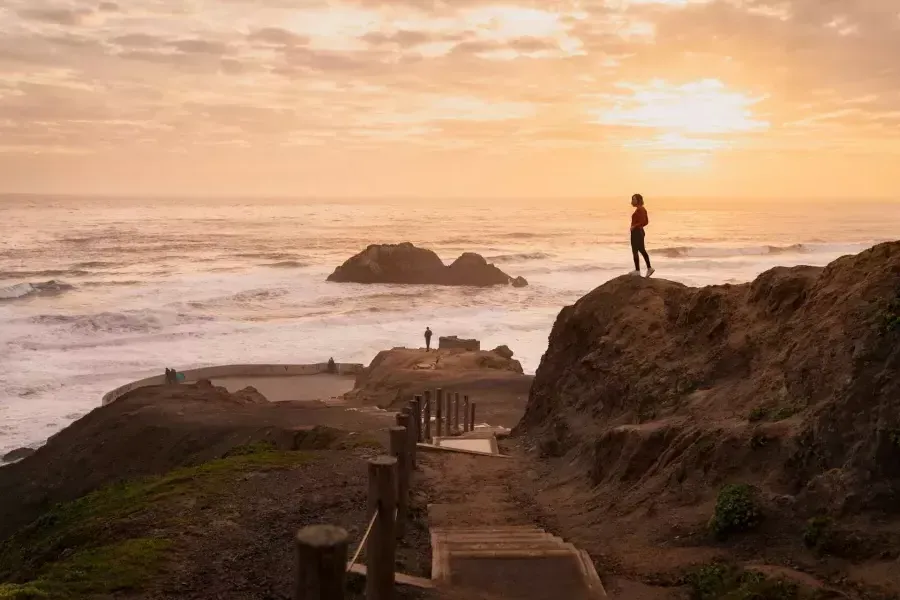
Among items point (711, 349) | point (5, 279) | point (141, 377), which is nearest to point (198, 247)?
point (5, 279)

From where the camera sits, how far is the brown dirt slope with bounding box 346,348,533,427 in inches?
1180

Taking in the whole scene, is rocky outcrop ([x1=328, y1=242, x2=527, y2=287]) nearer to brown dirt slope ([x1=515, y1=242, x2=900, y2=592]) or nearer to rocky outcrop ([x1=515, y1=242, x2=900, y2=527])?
rocky outcrop ([x1=515, y1=242, x2=900, y2=527])

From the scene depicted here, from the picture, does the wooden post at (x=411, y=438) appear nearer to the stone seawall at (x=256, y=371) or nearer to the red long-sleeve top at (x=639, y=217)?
the red long-sleeve top at (x=639, y=217)

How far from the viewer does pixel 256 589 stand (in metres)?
8.50

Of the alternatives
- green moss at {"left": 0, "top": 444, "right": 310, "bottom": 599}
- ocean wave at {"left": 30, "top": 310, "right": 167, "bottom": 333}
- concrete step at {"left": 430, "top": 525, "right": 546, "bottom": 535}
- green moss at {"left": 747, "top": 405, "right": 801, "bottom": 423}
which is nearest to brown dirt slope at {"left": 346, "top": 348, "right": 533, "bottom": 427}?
green moss at {"left": 0, "top": 444, "right": 310, "bottom": 599}

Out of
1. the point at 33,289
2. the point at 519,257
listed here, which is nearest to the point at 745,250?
the point at 519,257

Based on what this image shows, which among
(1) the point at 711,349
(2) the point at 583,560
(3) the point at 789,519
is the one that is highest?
(1) the point at 711,349

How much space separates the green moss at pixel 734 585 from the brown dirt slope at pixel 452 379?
1897cm

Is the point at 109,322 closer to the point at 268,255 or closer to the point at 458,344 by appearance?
the point at 458,344

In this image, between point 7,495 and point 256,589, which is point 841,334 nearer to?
point 256,589

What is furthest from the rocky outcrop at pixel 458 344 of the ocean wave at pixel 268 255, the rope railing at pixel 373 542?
the ocean wave at pixel 268 255

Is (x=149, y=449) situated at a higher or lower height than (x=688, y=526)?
lower

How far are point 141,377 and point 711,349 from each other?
34874mm

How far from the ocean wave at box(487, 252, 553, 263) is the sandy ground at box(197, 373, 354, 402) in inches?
2402
